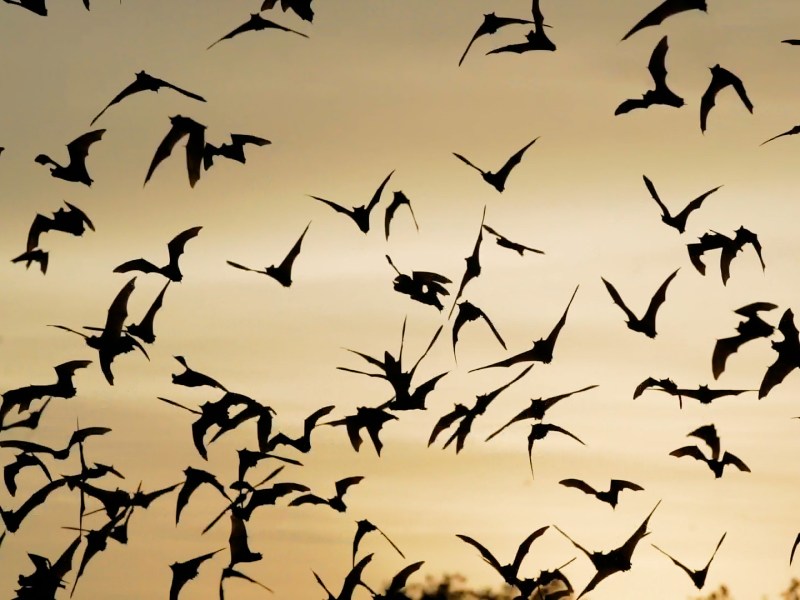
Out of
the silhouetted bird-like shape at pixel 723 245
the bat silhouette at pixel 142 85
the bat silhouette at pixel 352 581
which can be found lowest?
the bat silhouette at pixel 352 581

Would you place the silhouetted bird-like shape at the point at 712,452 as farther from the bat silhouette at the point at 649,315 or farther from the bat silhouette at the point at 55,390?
the bat silhouette at the point at 55,390

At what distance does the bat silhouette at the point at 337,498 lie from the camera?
18625 millimetres

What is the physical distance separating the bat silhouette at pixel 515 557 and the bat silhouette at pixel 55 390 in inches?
221

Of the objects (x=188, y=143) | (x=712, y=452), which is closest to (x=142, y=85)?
(x=188, y=143)

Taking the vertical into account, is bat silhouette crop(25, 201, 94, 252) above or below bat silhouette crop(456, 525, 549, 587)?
above

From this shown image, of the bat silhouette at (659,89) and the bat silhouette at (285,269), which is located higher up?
the bat silhouette at (659,89)

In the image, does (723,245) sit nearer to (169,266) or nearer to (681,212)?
(681,212)

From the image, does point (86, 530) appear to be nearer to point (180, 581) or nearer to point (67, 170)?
point (180, 581)

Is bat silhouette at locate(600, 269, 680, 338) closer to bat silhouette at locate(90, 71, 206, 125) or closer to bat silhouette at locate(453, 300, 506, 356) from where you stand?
bat silhouette at locate(453, 300, 506, 356)

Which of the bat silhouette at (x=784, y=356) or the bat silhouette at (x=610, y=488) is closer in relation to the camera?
the bat silhouette at (x=784, y=356)

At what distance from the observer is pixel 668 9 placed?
1620 centimetres

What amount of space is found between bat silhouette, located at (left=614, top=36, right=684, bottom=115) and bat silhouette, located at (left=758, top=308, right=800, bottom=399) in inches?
118

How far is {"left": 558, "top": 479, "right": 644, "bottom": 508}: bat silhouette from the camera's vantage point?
62.8 feet

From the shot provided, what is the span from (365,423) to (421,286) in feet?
6.79
